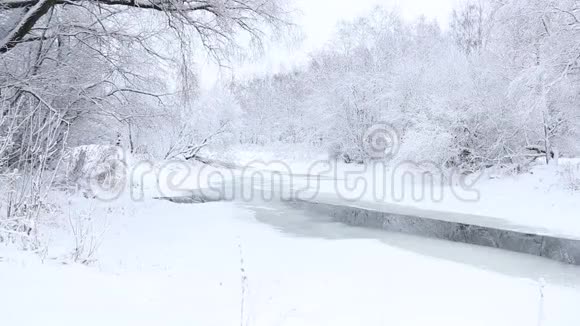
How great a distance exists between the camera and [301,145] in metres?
41.8

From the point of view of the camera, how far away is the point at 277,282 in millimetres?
6469

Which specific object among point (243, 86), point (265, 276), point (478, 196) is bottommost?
point (265, 276)

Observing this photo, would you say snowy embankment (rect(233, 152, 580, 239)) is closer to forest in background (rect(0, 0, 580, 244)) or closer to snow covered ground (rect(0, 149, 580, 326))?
snow covered ground (rect(0, 149, 580, 326))

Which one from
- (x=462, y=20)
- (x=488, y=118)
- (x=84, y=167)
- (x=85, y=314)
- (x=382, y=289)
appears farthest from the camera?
(x=462, y=20)

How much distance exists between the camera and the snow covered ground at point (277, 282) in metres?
4.14

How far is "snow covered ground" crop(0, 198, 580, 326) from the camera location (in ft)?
13.6

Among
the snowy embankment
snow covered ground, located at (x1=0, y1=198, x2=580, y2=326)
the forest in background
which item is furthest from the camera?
the snowy embankment

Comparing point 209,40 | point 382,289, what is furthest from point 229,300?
point 209,40

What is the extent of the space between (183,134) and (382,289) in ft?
79.5

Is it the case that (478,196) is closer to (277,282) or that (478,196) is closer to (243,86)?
(243,86)

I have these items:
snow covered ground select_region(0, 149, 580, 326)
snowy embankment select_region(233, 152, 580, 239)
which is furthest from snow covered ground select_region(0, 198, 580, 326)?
snowy embankment select_region(233, 152, 580, 239)

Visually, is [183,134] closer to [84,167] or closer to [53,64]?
[84,167]

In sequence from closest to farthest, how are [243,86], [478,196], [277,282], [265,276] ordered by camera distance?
[277,282] < [265,276] < [243,86] < [478,196]

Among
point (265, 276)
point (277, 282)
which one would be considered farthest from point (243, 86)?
point (277, 282)
